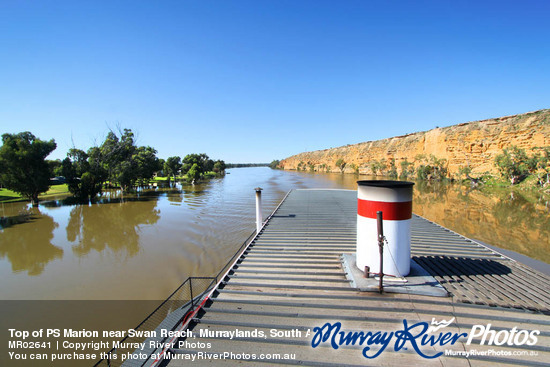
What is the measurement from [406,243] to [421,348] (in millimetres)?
1564

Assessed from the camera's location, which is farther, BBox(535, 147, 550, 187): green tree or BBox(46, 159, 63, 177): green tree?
BBox(535, 147, 550, 187): green tree

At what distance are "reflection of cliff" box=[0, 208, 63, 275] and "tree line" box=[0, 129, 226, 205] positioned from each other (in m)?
6.15

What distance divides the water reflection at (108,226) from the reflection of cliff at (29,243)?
3.15 feet

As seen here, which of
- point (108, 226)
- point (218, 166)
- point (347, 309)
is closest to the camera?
point (347, 309)

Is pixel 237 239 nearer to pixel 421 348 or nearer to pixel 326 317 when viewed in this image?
pixel 326 317

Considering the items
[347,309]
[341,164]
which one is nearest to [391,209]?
[347,309]

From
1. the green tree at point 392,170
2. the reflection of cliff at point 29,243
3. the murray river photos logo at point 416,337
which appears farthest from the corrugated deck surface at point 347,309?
the green tree at point 392,170

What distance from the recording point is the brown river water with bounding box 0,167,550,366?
6578 mm

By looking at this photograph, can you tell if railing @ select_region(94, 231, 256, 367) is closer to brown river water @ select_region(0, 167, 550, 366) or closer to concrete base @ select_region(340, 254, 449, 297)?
brown river water @ select_region(0, 167, 550, 366)

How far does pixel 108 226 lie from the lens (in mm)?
15523

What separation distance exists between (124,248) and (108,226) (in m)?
5.73

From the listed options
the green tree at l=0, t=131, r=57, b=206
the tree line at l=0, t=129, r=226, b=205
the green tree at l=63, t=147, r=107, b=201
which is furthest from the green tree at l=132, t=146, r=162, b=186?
the green tree at l=0, t=131, r=57, b=206

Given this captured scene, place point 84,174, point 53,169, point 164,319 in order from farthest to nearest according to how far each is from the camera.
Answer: point 53,169, point 84,174, point 164,319

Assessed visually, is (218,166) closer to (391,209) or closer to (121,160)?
(121,160)
